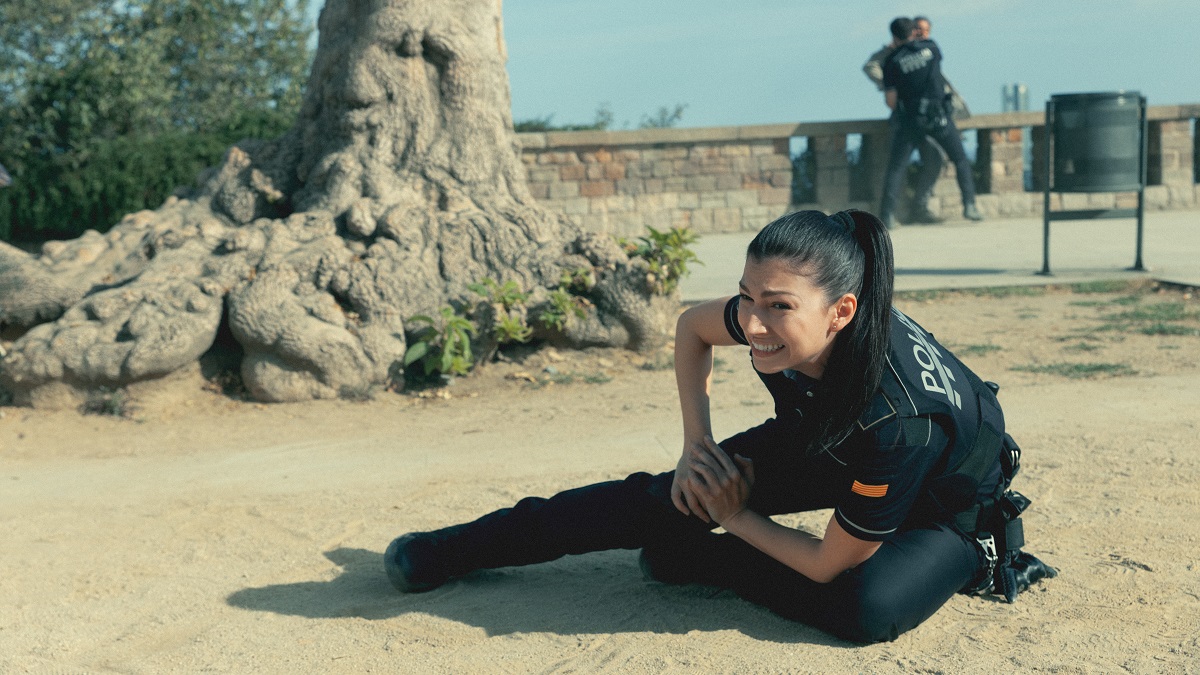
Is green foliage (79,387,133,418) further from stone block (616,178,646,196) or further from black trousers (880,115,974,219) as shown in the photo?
black trousers (880,115,974,219)

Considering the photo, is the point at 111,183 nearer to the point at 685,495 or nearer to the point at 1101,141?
the point at 1101,141

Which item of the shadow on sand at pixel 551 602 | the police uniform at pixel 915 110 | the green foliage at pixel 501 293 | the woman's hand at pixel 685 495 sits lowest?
the shadow on sand at pixel 551 602

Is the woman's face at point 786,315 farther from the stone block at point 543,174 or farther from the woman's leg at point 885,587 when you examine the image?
the stone block at point 543,174

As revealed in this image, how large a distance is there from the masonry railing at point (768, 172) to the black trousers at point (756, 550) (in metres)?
10.6

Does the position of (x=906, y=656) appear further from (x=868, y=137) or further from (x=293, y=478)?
(x=868, y=137)

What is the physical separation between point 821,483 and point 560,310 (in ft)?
12.1

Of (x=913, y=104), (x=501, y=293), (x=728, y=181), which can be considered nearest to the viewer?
(x=501, y=293)

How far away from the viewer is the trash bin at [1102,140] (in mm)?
9531

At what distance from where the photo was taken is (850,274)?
2578mm

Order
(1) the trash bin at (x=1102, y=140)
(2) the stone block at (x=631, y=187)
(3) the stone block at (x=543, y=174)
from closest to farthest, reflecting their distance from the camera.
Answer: (1) the trash bin at (x=1102, y=140), (3) the stone block at (x=543, y=174), (2) the stone block at (x=631, y=187)

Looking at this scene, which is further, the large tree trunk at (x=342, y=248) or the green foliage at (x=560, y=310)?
the green foliage at (x=560, y=310)

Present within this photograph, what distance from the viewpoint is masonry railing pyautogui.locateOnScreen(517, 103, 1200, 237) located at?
1384 cm

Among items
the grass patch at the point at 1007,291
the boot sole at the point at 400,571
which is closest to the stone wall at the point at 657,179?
the grass patch at the point at 1007,291

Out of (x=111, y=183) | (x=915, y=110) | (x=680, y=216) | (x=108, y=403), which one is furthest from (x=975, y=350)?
(x=111, y=183)
